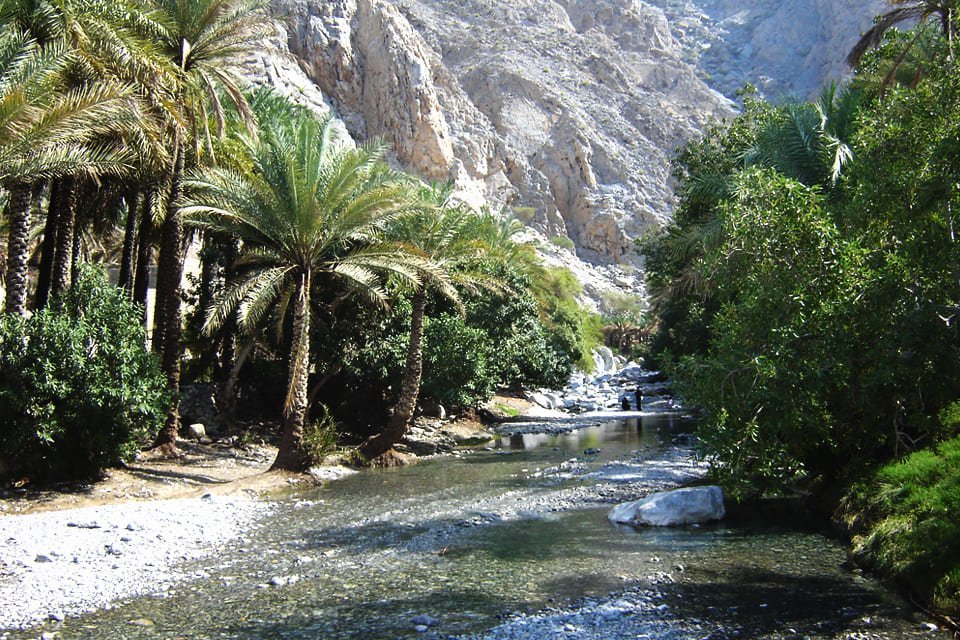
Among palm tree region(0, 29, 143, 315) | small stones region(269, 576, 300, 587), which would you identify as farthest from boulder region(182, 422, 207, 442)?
small stones region(269, 576, 300, 587)

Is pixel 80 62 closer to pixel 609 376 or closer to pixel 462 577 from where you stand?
pixel 462 577

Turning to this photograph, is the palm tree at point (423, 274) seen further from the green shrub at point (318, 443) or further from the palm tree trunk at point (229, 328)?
the palm tree trunk at point (229, 328)

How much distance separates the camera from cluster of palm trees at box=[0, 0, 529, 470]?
12531 millimetres

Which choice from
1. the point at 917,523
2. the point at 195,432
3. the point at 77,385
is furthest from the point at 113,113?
the point at 917,523

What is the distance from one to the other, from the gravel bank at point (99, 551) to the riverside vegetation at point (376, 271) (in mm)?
1933

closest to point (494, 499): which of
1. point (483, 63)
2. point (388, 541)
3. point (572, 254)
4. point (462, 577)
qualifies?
point (388, 541)

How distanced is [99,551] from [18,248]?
6620mm

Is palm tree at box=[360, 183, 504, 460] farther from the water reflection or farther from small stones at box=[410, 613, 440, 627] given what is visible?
small stones at box=[410, 613, 440, 627]

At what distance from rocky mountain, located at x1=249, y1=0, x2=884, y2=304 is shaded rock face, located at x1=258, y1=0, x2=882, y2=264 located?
0.71 ft

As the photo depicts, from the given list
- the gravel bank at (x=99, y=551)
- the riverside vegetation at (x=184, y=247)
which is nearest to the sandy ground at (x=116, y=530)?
the gravel bank at (x=99, y=551)

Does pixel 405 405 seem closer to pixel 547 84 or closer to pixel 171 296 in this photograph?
pixel 171 296

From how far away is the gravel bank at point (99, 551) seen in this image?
7.56 m

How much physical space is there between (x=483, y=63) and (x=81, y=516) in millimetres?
97800

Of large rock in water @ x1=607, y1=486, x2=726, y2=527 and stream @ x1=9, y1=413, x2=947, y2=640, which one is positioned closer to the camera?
stream @ x1=9, y1=413, x2=947, y2=640
